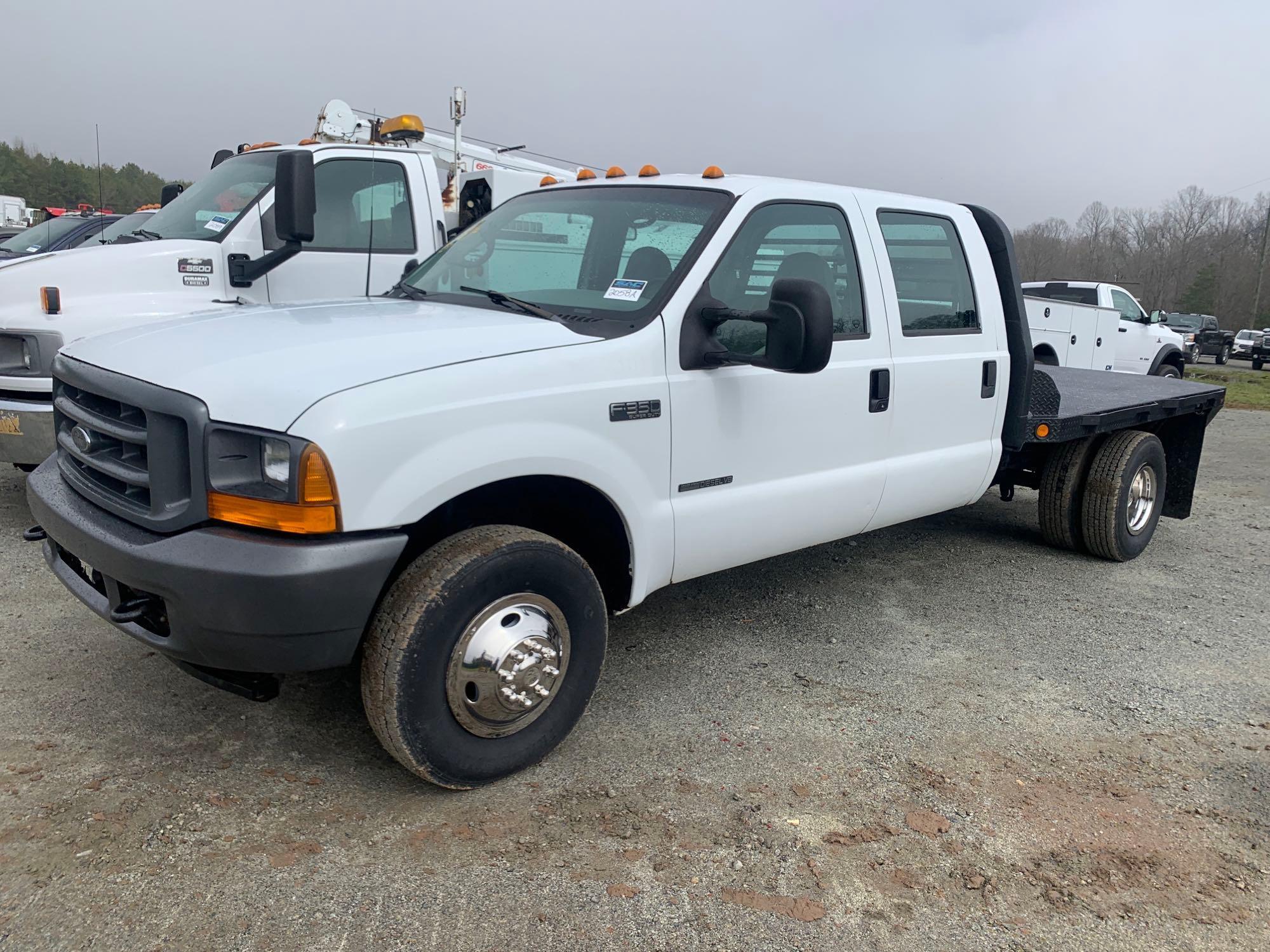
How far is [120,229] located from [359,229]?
5.77ft

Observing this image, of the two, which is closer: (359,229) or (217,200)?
(217,200)

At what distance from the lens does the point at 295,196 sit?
490cm

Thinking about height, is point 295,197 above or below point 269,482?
above

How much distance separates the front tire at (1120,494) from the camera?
567 cm

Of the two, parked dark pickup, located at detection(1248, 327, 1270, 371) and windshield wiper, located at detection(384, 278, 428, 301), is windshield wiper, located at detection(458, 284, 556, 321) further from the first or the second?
parked dark pickup, located at detection(1248, 327, 1270, 371)

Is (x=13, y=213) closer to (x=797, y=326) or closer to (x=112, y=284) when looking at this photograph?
(x=112, y=284)

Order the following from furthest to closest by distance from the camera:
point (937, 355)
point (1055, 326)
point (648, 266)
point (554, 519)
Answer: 1. point (1055, 326)
2. point (937, 355)
3. point (648, 266)
4. point (554, 519)

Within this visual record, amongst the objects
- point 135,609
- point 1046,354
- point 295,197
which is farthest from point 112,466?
point 1046,354

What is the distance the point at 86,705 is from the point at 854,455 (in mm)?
3071

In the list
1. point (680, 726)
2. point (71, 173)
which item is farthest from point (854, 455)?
point (71, 173)

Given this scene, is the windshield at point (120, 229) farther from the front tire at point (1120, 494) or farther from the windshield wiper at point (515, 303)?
the front tire at point (1120, 494)

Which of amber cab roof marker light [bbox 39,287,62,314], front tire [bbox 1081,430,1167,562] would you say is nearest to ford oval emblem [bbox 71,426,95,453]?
amber cab roof marker light [bbox 39,287,62,314]

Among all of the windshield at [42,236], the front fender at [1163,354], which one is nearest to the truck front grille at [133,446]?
the windshield at [42,236]

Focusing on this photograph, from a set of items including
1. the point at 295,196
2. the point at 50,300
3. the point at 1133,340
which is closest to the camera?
the point at 295,196
